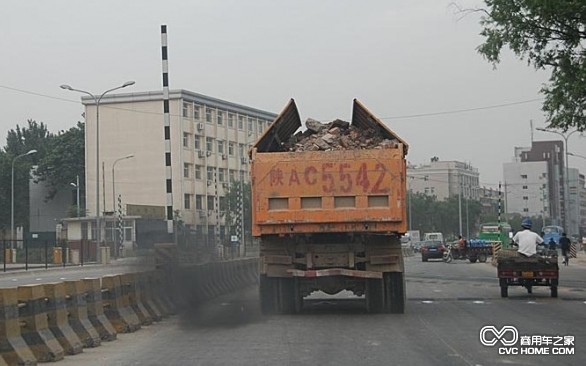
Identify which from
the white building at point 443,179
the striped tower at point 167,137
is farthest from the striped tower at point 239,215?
the white building at point 443,179

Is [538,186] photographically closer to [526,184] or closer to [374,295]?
[526,184]

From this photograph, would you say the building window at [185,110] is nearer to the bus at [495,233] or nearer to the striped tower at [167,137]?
the striped tower at [167,137]

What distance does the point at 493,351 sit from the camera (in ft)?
38.6

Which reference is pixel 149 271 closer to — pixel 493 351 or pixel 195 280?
pixel 195 280

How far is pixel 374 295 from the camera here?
17391mm

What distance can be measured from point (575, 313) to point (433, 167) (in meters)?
132

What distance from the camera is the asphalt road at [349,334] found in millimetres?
11320

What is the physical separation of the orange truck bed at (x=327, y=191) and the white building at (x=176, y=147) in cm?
2419

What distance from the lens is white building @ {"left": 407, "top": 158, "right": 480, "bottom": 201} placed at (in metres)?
144

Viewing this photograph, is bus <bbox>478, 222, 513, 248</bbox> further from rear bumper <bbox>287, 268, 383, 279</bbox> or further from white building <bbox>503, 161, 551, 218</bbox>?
→ rear bumper <bbox>287, 268, 383, 279</bbox>

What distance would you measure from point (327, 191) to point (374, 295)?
2.49 metres

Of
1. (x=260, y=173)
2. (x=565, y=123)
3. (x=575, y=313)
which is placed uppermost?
(x=565, y=123)

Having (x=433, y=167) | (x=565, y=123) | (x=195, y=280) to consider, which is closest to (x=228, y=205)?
(x=565, y=123)

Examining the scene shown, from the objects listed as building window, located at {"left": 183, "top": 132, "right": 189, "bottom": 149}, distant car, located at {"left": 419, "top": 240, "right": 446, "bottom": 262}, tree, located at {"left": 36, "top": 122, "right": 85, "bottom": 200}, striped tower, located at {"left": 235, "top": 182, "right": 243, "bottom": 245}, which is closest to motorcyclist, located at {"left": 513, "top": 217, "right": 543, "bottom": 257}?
striped tower, located at {"left": 235, "top": 182, "right": 243, "bottom": 245}
